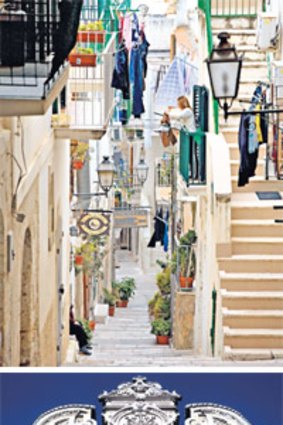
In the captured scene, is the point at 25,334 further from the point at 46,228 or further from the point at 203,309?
the point at 203,309

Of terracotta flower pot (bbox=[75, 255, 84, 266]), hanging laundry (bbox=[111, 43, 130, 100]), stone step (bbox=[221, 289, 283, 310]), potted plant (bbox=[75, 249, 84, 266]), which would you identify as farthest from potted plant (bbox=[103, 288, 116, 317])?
stone step (bbox=[221, 289, 283, 310])

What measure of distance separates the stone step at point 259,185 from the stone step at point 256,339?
4.04ft

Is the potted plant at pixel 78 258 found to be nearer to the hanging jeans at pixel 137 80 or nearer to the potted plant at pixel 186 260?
the potted plant at pixel 186 260

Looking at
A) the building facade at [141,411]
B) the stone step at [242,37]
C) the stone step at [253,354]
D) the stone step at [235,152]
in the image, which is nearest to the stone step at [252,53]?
the stone step at [242,37]

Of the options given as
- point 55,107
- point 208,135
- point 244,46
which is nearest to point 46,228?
point 55,107

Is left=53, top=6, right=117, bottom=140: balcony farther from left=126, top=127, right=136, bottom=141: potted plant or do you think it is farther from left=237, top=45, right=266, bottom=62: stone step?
left=126, top=127, right=136, bottom=141: potted plant

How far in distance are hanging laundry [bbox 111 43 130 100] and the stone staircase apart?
3.27ft

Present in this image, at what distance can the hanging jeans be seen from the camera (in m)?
15.1

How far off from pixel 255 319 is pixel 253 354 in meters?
0.39

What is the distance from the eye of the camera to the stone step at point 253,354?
12.2m

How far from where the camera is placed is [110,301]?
24.2 meters

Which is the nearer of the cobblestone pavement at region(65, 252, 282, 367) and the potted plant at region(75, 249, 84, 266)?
the cobblestone pavement at region(65, 252, 282, 367)

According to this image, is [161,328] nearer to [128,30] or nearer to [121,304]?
[128,30]

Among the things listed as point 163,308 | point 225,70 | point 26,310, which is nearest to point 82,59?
point 26,310
